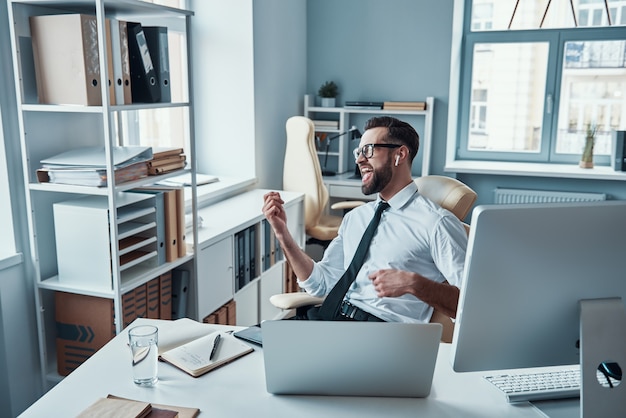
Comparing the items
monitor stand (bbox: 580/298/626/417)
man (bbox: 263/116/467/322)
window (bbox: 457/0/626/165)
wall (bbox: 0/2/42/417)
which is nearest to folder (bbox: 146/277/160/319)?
wall (bbox: 0/2/42/417)

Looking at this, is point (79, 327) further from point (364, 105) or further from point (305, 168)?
point (364, 105)

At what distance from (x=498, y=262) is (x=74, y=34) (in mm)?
1612

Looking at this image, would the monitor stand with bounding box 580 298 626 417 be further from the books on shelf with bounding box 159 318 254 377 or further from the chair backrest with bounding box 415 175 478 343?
the chair backrest with bounding box 415 175 478 343

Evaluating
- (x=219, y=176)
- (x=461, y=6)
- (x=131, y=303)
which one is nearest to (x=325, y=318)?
(x=131, y=303)

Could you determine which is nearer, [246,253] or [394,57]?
[246,253]

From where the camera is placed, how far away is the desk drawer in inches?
169

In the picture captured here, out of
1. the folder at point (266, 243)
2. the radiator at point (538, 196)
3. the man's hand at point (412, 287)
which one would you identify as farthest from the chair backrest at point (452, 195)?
the radiator at point (538, 196)

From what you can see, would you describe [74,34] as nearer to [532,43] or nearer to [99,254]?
[99,254]

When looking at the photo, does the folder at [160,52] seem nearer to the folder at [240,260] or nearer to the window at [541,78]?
the folder at [240,260]

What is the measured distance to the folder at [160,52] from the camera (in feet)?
7.50

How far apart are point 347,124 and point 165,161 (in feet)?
7.93

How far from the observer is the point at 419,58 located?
4414mm

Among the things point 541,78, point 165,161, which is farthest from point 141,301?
point 541,78

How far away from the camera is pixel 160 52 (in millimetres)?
2312
